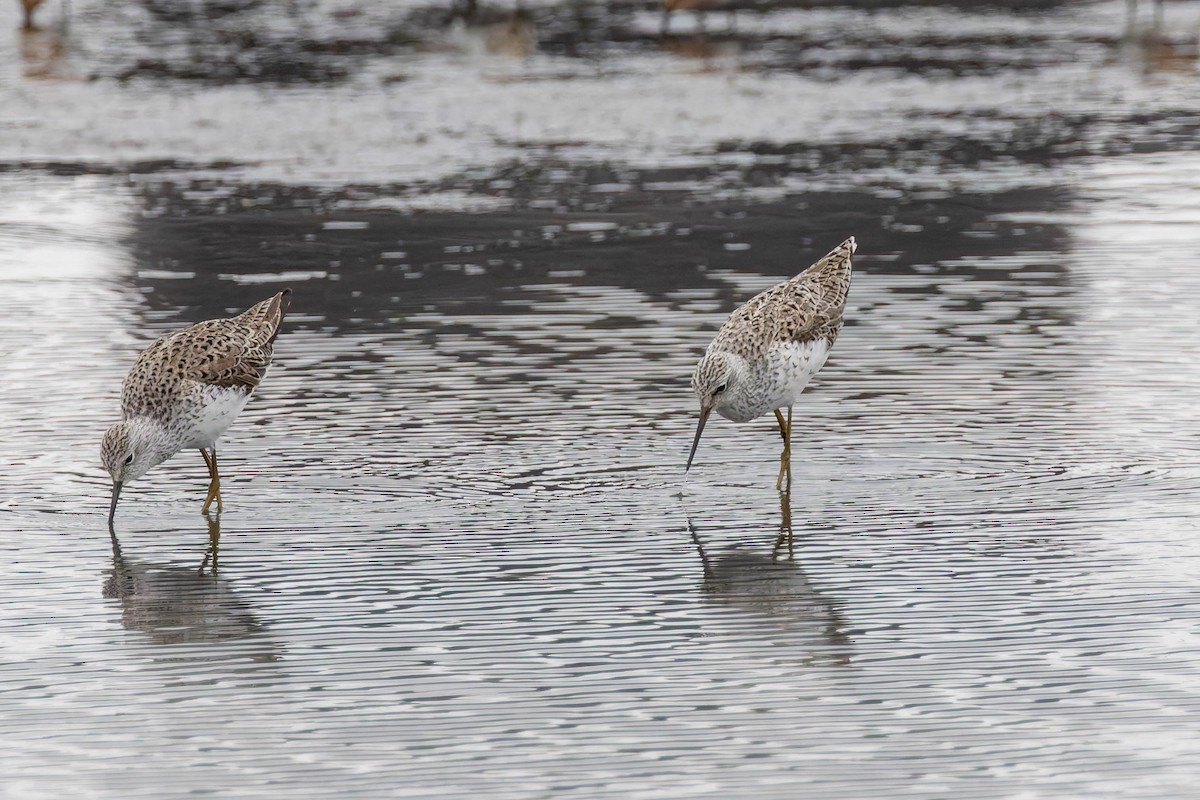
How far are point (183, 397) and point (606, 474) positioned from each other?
205 cm

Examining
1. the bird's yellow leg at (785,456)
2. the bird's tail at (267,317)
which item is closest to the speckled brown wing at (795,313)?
the bird's yellow leg at (785,456)

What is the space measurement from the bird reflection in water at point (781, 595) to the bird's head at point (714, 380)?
2.28ft

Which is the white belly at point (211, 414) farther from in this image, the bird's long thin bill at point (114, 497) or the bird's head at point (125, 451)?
the bird's long thin bill at point (114, 497)

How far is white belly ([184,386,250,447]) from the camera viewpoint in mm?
9273

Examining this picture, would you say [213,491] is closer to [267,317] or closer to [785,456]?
[267,317]

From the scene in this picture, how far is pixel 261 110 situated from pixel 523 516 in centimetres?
1395

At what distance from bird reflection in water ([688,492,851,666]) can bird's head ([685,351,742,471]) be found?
2.28 ft

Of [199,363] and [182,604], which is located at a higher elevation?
[199,363]

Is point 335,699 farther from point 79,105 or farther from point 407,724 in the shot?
point 79,105

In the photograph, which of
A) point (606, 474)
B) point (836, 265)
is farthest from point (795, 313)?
point (606, 474)

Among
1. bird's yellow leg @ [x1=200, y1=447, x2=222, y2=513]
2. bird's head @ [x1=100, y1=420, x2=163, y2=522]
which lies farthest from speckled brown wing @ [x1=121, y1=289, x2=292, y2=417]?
bird's yellow leg @ [x1=200, y1=447, x2=222, y2=513]

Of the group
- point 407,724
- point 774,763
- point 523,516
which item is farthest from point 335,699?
point 523,516

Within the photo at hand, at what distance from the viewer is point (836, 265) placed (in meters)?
10.8

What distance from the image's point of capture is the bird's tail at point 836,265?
10.7 m
